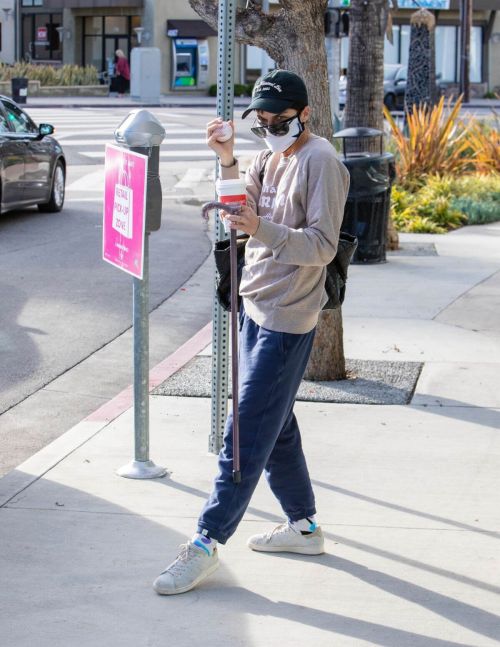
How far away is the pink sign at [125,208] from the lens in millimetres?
5645

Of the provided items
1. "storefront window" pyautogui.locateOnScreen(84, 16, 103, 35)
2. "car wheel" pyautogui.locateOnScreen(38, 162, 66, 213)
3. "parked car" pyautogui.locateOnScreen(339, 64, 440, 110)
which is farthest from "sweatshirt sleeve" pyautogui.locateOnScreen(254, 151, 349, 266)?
"storefront window" pyautogui.locateOnScreen(84, 16, 103, 35)

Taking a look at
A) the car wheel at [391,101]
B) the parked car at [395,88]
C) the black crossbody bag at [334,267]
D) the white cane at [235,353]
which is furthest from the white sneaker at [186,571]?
the car wheel at [391,101]

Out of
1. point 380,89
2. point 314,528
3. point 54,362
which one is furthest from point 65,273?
point 314,528

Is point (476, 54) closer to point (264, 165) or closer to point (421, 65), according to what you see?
point (421, 65)

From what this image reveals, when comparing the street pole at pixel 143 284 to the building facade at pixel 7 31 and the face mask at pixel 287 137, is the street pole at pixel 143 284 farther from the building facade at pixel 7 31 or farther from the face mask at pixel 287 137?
the building facade at pixel 7 31

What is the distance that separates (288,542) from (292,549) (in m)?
0.03

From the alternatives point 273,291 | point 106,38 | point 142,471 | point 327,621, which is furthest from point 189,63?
point 327,621

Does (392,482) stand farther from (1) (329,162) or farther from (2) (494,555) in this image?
(1) (329,162)

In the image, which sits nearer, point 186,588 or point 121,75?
point 186,588

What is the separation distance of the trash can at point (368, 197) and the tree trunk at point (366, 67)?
38.2 inches

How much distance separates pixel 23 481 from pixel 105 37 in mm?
51964

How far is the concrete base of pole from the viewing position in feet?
19.2

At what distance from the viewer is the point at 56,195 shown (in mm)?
Answer: 16328

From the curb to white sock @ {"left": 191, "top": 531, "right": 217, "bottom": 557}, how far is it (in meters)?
1.25
